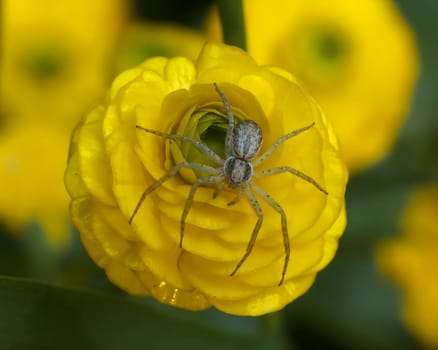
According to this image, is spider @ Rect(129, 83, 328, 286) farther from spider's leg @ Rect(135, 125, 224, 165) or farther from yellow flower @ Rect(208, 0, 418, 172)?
yellow flower @ Rect(208, 0, 418, 172)

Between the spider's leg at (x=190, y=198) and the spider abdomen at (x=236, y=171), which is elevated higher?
the spider's leg at (x=190, y=198)

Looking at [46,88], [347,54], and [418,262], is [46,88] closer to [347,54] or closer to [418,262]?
[347,54]

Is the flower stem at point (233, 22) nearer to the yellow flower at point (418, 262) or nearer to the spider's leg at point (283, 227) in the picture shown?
the spider's leg at point (283, 227)

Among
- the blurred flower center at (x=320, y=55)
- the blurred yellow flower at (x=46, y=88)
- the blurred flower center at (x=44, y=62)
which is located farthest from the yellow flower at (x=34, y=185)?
the blurred flower center at (x=320, y=55)

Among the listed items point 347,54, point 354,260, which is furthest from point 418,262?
point 347,54

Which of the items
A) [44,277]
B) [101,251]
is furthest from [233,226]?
[44,277]
